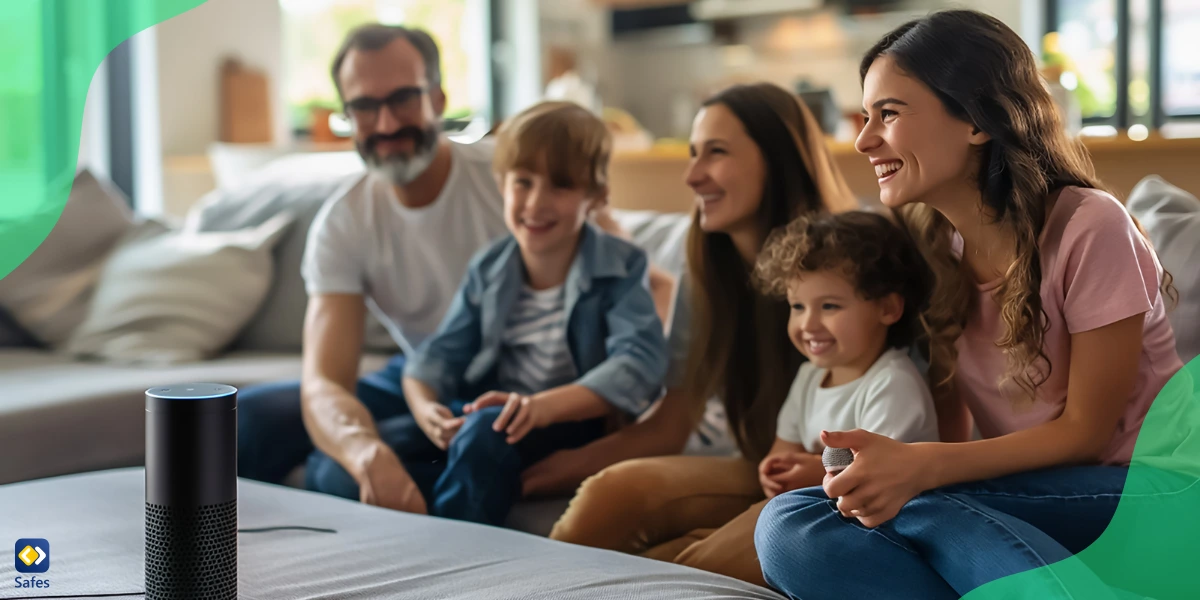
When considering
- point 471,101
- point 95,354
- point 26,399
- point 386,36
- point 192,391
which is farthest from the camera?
point 471,101

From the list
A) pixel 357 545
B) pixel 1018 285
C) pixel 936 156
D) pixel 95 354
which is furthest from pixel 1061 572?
pixel 95 354

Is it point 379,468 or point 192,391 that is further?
point 379,468

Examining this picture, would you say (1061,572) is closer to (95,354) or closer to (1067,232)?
(1067,232)

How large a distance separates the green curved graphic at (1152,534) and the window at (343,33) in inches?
94.0

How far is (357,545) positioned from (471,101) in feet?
12.1

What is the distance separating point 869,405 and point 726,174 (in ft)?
1.06

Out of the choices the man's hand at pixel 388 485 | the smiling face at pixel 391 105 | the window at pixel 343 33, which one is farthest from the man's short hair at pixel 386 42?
the window at pixel 343 33

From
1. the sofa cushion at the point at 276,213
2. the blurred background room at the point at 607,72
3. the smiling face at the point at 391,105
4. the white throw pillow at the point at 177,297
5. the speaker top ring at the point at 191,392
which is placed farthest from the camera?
the blurred background room at the point at 607,72

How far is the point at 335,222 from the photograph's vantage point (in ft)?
4.93

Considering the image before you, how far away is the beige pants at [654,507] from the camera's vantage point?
1127 mm

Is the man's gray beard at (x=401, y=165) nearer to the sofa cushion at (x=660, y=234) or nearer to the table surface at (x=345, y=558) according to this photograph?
the sofa cushion at (x=660, y=234)

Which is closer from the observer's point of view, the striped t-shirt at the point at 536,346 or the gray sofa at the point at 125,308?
the striped t-shirt at the point at 536,346

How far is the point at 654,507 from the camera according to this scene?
1.13 m

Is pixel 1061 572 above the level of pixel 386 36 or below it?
below
